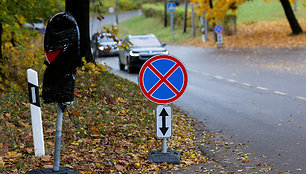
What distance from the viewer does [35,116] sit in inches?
250

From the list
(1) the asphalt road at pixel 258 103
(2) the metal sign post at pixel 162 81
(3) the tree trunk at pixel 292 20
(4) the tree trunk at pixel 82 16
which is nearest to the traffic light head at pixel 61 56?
(2) the metal sign post at pixel 162 81

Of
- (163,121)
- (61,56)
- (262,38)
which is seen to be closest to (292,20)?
(262,38)

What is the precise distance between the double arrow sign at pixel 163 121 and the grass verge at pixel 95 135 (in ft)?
1.54

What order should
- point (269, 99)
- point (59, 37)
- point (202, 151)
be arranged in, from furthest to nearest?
point (269, 99) → point (202, 151) → point (59, 37)

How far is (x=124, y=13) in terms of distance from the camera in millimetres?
100938

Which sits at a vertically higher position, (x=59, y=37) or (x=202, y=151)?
(x=59, y=37)

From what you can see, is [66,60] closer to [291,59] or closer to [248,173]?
[248,173]

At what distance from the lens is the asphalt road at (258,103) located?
807 centimetres

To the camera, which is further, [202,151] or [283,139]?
[283,139]

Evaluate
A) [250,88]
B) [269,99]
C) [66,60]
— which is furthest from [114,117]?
[250,88]

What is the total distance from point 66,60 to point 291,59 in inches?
829

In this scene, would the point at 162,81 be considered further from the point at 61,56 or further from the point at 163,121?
the point at 61,56

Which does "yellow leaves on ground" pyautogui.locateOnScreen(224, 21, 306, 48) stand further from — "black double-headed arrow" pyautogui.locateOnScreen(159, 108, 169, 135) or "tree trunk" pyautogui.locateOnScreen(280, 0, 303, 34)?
"black double-headed arrow" pyautogui.locateOnScreen(159, 108, 169, 135)

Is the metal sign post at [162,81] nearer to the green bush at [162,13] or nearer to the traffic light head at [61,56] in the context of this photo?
the traffic light head at [61,56]
